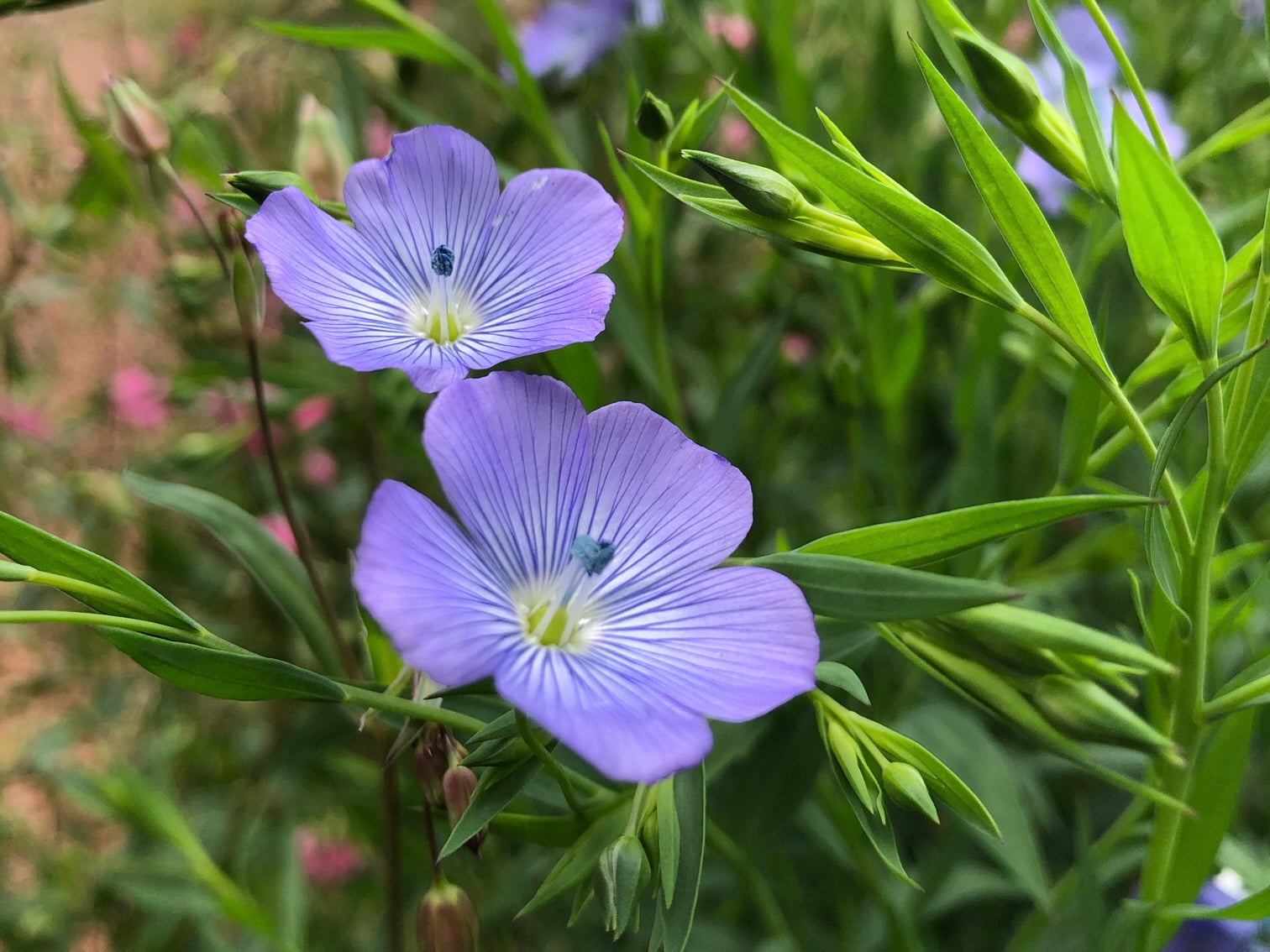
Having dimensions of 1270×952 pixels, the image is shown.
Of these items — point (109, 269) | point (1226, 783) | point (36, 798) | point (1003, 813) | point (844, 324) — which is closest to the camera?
point (1226, 783)

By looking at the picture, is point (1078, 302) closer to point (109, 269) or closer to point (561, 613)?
point (561, 613)

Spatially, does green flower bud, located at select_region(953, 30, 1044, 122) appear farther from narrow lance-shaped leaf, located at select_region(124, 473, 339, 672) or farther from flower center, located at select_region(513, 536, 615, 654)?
narrow lance-shaped leaf, located at select_region(124, 473, 339, 672)

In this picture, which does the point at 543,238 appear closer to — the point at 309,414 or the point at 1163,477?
the point at 1163,477

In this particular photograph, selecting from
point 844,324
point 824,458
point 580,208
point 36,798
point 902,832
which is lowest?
point 36,798

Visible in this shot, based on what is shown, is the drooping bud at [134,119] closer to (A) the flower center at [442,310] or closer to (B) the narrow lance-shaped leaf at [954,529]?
(A) the flower center at [442,310]

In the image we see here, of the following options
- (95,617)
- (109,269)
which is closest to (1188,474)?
(95,617)
